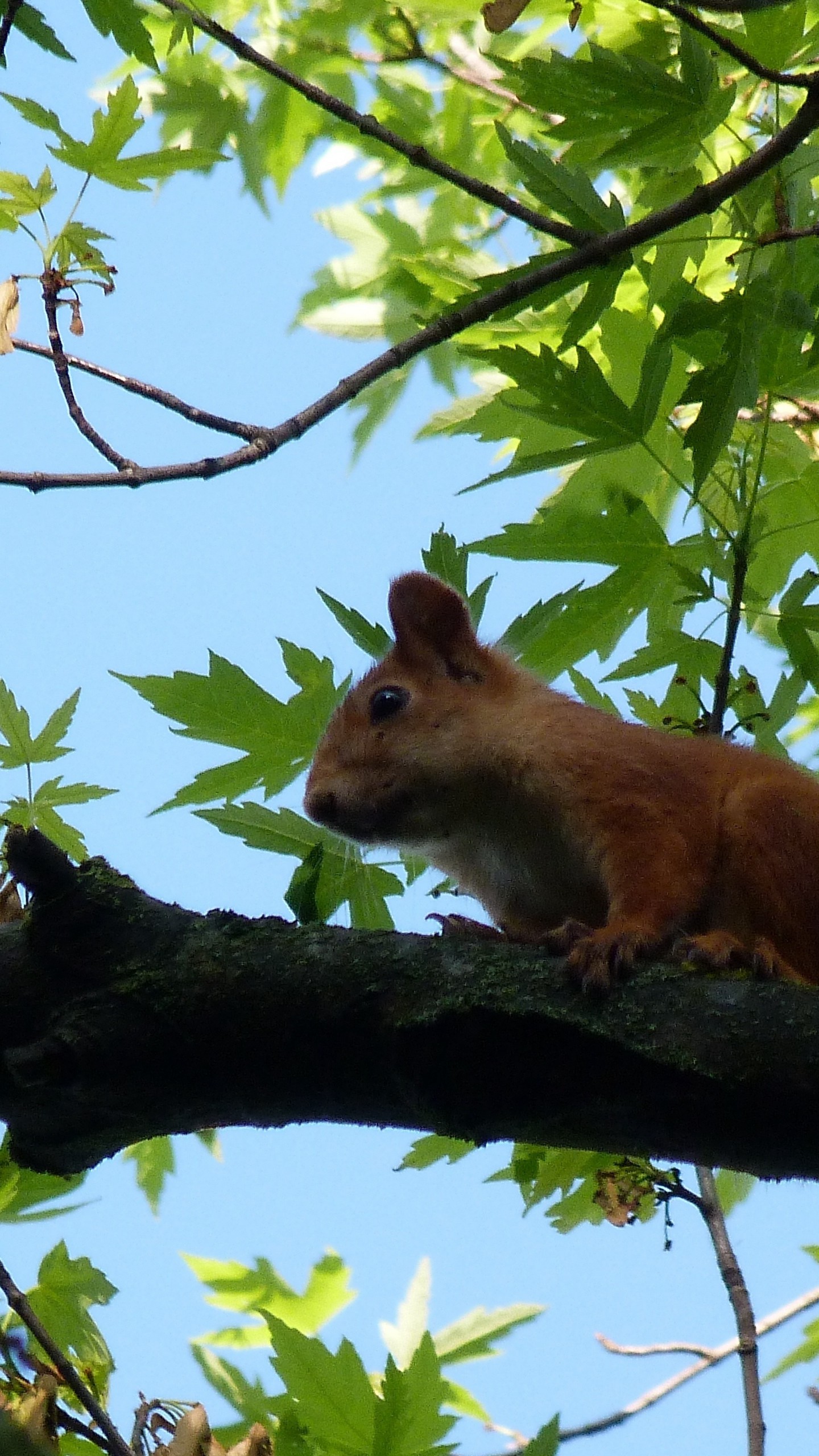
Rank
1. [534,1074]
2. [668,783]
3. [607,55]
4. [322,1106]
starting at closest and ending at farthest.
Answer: [534,1074] < [322,1106] < [607,55] < [668,783]

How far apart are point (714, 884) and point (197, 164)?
1.90 metres

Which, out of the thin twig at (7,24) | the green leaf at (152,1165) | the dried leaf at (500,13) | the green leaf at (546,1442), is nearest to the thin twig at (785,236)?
the dried leaf at (500,13)

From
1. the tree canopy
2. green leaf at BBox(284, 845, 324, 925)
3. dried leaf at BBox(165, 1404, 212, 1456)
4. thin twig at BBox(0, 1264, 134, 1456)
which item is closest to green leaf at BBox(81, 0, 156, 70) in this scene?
the tree canopy

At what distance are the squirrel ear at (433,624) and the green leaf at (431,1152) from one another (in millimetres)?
1100

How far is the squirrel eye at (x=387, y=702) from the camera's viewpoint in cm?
326

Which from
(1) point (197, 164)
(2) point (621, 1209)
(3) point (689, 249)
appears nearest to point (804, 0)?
(3) point (689, 249)

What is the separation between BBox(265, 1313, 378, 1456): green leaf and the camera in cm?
269

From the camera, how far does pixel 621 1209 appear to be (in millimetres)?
2879

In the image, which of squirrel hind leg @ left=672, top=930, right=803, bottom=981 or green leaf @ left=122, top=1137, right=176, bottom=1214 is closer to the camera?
squirrel hind leg @ left=672, top=930, right=803, bottom=981

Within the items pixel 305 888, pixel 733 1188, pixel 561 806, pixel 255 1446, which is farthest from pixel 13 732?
pixel 733 1188

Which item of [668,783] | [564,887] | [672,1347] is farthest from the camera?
[672,1347]

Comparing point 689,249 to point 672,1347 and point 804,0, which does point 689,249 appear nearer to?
point 804,0

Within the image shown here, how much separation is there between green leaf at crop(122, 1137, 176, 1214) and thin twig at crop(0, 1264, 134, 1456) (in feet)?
4.47

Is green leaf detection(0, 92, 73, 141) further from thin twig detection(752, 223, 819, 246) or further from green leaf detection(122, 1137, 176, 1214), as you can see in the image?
green leaf detection(122, 1137, 176, 1214)
